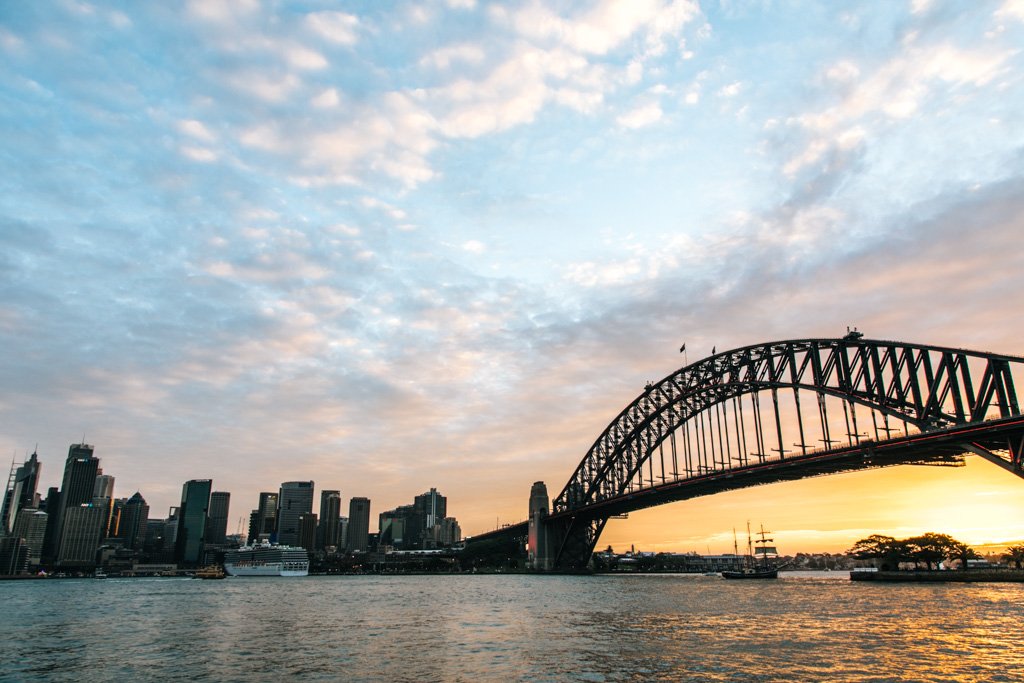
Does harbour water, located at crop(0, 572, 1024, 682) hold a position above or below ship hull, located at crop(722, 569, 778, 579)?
above

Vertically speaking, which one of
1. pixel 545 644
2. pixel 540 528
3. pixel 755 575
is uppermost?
pixel 540 528

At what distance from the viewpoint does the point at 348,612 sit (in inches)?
2130

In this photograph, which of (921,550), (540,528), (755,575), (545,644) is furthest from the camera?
(540,528)

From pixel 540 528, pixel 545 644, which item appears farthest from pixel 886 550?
pixel 545 644

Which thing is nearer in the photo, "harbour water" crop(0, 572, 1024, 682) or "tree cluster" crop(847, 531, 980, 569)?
"harbour water" crop(0, 572, 1024, 682)

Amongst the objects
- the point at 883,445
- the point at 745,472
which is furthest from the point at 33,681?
the point at 745,472

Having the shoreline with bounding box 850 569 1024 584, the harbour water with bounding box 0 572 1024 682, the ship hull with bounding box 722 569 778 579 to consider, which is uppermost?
the harbour water with bounding box 0 572 1024 682

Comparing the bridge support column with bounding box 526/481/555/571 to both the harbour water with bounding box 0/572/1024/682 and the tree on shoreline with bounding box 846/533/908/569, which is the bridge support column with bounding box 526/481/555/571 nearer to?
the tree on shoreline with bounding box 846/533/908/569

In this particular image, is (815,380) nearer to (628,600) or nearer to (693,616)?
(628,600)

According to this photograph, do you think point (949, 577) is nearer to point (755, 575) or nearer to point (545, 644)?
point (755, 575)

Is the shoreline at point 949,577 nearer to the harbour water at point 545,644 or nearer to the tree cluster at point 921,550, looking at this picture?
the tree cluster at point 921,550

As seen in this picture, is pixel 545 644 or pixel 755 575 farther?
pixel 755 575

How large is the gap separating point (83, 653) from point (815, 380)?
7088cm

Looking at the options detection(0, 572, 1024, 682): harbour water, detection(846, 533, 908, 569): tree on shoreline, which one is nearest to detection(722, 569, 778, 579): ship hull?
detection(846, 533, 908, 569): tree on shoreline
